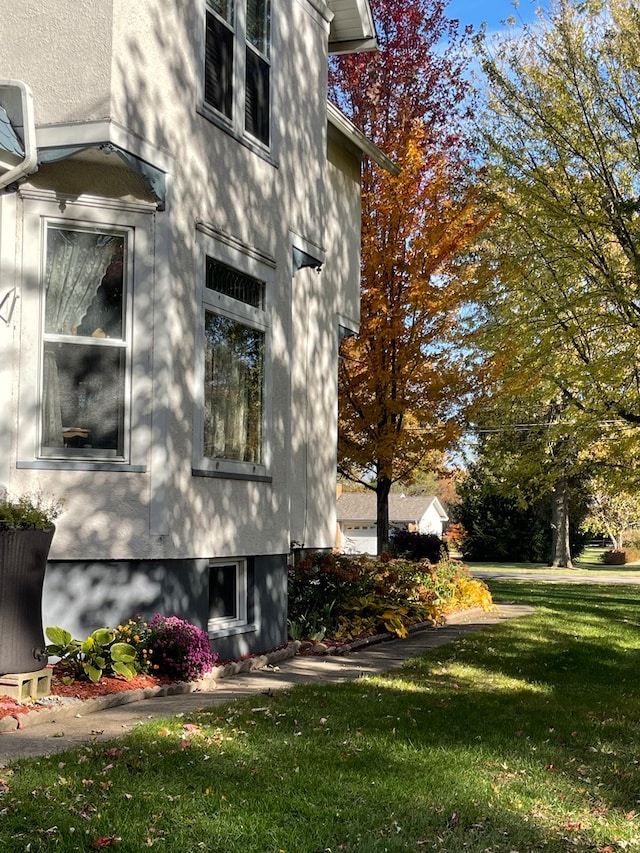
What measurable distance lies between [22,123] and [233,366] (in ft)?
9.42

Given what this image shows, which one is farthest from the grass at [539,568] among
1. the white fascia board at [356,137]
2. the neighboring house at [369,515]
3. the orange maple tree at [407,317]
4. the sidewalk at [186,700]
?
the sidewalk at [186,700]

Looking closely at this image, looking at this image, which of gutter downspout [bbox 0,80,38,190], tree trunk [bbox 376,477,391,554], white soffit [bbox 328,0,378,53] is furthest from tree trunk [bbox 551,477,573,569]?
gutter downspout [bbox 0,80,38,190]

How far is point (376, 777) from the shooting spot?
481 cm

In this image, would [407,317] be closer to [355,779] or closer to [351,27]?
[351,27]

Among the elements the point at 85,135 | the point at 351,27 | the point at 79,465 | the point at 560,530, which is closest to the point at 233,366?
the point at 79,465

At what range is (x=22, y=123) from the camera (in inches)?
281

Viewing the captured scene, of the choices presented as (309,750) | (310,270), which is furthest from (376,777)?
(310,270)

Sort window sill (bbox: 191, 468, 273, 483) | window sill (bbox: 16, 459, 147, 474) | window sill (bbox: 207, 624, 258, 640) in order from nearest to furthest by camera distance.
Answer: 1. window sill (bbox: 16, 459, 147, 474)
2. window sill (bbox: 191, 468, 273, 483)
3. window sill (bbox: 207, 624, 258, 640)

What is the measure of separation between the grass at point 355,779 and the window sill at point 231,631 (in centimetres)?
148

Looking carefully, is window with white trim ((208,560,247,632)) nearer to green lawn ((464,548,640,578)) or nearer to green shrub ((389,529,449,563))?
green shrub ((389,529,449,563))

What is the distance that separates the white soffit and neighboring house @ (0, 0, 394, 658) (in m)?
2.65

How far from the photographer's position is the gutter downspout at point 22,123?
7039mm

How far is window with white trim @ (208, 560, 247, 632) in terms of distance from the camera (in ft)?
28.9

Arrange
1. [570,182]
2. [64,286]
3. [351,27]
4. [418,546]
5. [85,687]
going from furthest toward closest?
[418,546] → [570,182] → [351,27] → [64,286] → [85,687]
